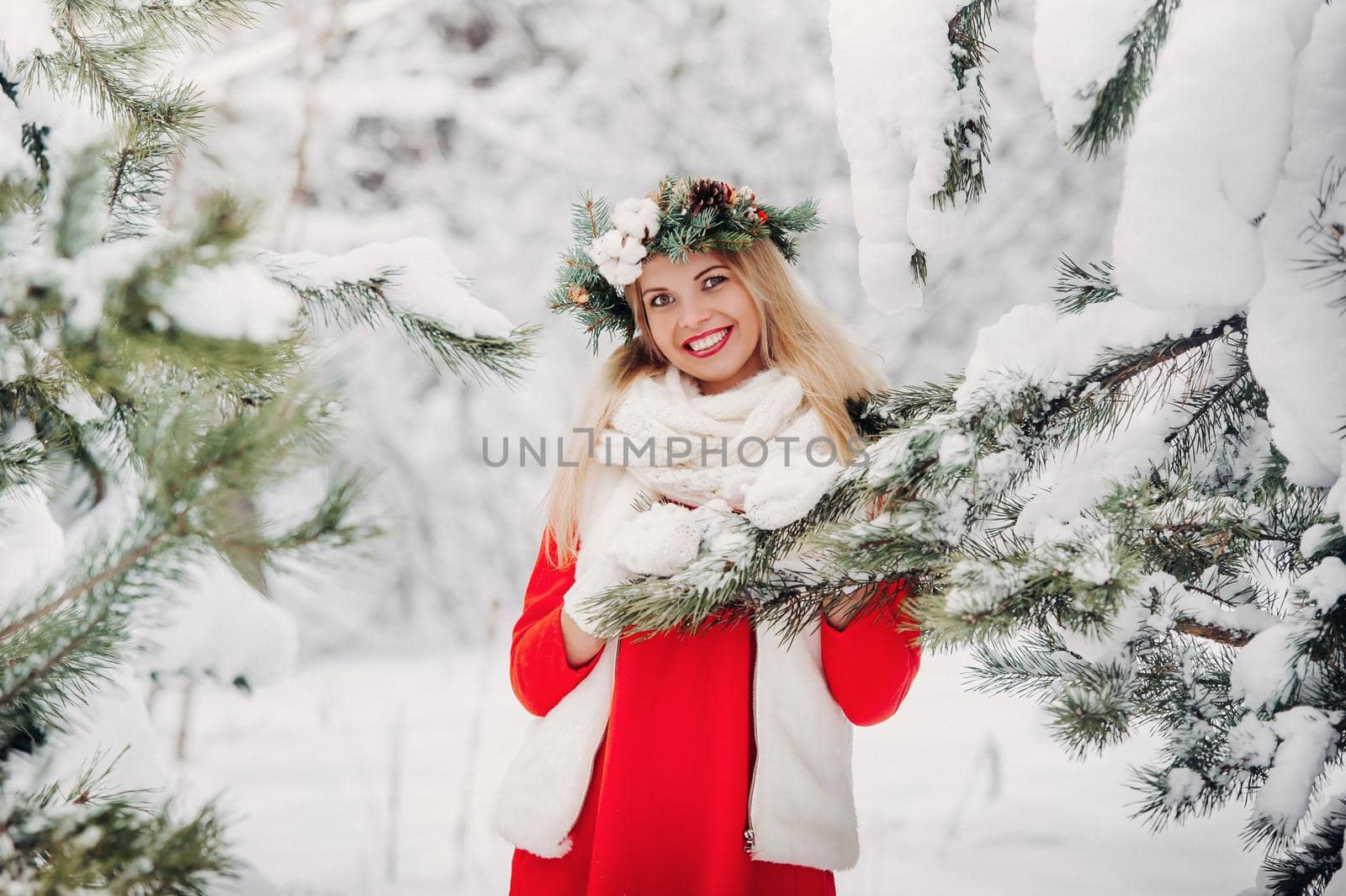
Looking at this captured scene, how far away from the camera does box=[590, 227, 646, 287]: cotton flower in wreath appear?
5.31 feet

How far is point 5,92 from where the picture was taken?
97cm

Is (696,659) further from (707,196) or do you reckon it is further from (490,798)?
(490,798)

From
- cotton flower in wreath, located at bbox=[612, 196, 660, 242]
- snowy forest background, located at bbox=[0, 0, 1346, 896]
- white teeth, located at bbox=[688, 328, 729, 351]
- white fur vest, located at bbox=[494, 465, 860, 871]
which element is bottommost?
white fur vest, located at bbox=[494, 465, 860, 871]

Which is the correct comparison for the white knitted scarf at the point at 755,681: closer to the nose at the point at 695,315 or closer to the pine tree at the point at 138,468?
the nose at the point at 695,315

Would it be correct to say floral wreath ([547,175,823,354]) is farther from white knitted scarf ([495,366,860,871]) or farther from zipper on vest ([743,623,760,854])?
zipper on vest ([743,623,760,854])

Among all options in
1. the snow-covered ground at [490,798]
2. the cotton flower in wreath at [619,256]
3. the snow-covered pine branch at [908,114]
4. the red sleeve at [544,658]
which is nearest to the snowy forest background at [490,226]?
the snow-covered ground at [490,798]

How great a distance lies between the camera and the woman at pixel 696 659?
1453mm

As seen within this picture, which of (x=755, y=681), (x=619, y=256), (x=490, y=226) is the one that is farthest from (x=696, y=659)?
(x=490, y=226)

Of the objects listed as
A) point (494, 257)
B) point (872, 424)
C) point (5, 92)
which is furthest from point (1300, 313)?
point (494, 257)

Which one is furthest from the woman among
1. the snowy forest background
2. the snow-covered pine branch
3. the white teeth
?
the snowy forest background

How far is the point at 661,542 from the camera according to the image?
46.4 inches

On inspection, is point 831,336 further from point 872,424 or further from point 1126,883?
point 1126,883

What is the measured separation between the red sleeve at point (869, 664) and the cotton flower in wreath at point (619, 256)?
721 millimetres

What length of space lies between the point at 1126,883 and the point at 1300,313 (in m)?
2.07
